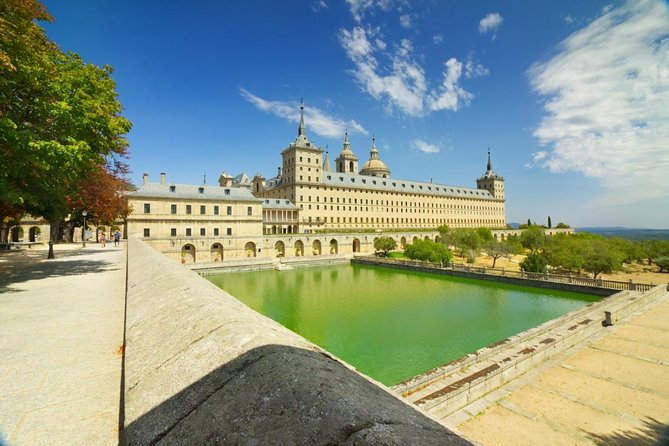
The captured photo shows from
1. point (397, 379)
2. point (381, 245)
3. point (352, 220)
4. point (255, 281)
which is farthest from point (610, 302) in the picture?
point (352, 220)

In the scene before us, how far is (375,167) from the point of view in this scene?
307 feet

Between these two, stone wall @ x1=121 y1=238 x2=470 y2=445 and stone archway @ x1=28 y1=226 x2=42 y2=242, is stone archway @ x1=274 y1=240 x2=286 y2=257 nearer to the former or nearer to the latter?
stone archway @ x1=28 y1=226 x2=42 y2=242

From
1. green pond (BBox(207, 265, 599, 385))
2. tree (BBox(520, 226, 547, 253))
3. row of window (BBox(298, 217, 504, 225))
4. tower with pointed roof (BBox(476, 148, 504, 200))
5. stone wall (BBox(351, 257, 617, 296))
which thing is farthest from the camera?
tower with pointed roof (BBox(476, 148, 504, 200))

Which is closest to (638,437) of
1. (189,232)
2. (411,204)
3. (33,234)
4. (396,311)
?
(396,311)

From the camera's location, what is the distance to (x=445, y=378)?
10.3 metres

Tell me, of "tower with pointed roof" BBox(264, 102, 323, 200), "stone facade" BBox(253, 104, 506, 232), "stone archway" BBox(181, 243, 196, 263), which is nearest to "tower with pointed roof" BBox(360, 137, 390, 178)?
"stone facade" BBox(253, 104, 506, 232)

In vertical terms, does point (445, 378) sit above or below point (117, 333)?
below

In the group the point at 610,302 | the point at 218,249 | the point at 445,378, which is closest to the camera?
the point at 445,378

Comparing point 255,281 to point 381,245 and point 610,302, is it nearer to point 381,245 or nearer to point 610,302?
point 381,245

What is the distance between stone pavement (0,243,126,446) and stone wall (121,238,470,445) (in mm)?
696

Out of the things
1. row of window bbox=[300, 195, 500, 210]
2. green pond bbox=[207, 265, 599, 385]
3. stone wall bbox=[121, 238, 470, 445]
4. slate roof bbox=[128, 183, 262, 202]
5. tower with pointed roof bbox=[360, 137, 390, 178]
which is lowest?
green pond bbox=[207, 265, 599, 385]

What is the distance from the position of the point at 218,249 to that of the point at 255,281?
12.8 metres

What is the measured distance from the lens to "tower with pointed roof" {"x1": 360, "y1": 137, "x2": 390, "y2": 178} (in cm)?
9325

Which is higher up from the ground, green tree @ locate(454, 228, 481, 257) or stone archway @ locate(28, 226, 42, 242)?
stone archway @ locate(28, 226, 42, 242)
